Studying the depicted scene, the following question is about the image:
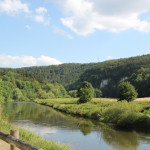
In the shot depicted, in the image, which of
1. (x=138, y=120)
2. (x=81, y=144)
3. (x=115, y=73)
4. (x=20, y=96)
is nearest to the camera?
(x=81, y=144)

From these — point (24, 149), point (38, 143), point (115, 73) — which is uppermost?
point (115, 73)

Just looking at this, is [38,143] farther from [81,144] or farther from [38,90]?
[38,90]

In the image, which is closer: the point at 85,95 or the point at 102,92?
the point at 85,95

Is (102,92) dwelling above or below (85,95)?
below

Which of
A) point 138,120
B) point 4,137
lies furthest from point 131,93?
point 4,137

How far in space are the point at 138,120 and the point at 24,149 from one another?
79.3 ft

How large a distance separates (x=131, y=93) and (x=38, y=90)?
94796 mm

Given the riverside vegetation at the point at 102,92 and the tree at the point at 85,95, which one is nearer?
the riverside vegetation at the point at 102,92

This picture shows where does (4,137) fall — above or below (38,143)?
above

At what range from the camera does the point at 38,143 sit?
44.1 ft

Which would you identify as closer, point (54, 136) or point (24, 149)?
point (24, 149)

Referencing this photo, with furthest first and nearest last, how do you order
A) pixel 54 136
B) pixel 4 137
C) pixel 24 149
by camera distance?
pixel 54 136
pixel 4 137
pixel 24 149

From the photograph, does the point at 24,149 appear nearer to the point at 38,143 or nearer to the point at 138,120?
the point at 38,143

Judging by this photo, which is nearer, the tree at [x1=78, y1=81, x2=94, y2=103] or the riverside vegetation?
the riverside vegetation
